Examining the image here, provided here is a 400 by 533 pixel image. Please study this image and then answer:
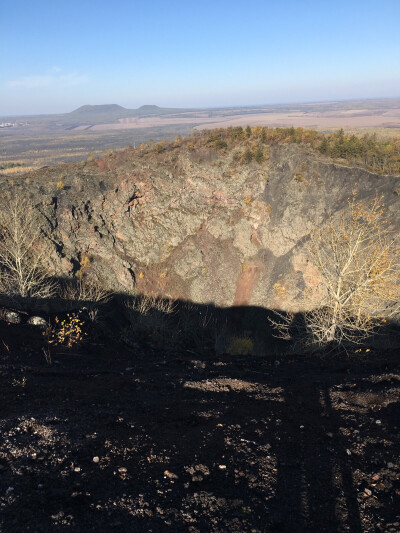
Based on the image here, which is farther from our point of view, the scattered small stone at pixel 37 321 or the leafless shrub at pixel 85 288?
the leafless shrub at pixel 85 288

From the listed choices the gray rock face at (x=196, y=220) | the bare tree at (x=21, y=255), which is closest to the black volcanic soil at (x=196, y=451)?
the bare tree at (x=21, y=255)

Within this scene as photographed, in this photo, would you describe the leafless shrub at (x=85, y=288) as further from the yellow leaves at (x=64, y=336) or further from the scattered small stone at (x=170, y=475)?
the scattered small stone at (x=170, y=475)

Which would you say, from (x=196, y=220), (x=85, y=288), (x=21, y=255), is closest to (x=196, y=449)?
(x=21, y=255)

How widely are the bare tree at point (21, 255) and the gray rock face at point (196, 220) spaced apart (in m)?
2.13

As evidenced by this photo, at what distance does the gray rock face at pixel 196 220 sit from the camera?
38.0 metres

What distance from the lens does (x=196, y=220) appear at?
1703 inches

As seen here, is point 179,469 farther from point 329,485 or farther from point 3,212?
point 3,212

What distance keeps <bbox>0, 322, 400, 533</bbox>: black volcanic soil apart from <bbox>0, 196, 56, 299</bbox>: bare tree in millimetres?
12437

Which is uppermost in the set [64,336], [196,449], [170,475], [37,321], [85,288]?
[170,475]

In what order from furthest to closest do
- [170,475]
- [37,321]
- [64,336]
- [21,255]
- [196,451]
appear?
A: [21,255] → [37,321] → [64,336] → [196,451] → [170,475]

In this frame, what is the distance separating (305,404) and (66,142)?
17950 centimetres

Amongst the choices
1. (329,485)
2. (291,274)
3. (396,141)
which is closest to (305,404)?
(329,485)

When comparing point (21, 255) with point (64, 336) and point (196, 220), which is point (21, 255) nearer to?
point (64, 336)

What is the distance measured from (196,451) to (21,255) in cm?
2064
